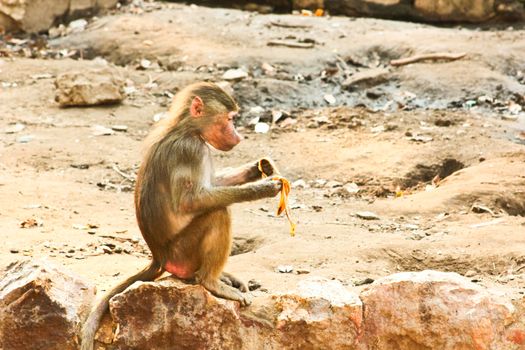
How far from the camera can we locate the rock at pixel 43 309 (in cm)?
513

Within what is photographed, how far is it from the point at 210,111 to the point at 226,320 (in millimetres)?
1135

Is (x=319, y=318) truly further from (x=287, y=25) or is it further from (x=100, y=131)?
(x=287, y=25)

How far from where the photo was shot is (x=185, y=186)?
16.6ft

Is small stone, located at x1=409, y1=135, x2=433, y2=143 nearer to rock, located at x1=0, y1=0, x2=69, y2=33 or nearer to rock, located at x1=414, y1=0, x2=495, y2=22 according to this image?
rock, located at x1=414, y1=0, x2=495, y2=22

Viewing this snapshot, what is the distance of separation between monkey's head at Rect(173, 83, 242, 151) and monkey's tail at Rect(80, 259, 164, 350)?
2.49 feet

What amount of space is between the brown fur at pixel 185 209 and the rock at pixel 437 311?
2.41ft

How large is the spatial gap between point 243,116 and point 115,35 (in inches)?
125

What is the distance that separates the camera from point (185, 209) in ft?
16.5

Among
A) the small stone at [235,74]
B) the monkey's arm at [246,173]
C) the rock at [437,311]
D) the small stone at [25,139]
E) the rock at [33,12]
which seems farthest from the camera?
the rock at [33,12]

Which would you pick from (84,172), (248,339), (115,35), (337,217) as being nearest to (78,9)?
(115,35)

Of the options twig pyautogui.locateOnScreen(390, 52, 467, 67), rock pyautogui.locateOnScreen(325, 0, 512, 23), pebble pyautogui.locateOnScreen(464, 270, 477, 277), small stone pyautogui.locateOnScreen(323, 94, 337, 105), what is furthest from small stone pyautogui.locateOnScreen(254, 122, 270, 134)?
rock pyautogui.locateOnScreen(325, 0, 512, 23)

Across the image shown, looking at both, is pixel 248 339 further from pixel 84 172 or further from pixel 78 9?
pixel 78 9

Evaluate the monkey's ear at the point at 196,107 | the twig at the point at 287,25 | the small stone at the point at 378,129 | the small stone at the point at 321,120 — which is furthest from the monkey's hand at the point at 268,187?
the twig at the point at 287,25

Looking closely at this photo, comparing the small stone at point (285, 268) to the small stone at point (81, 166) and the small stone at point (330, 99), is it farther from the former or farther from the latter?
the small stone at point (330, 99)
